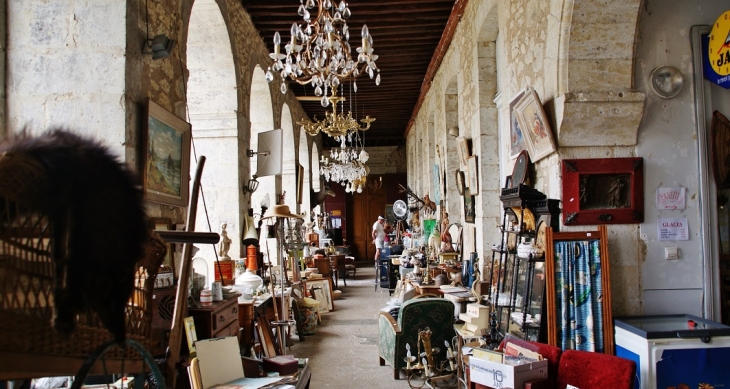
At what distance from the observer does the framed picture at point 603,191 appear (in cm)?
341

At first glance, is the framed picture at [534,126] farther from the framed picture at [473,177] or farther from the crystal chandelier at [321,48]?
the framed picture at [473,177]

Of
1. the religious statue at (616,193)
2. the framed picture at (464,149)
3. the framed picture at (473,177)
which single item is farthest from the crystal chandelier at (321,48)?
the religious statue at (616,193)

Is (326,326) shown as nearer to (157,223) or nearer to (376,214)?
(157,223)

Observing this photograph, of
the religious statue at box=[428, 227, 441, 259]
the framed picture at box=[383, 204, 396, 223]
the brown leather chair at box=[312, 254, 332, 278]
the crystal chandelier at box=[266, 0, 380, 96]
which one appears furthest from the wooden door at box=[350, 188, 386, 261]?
the crystal chandelier at box=[266, 0, 380, 96]

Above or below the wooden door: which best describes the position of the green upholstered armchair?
below

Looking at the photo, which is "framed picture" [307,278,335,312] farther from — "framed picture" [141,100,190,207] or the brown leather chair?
"framed picture" [141,100,190,207]

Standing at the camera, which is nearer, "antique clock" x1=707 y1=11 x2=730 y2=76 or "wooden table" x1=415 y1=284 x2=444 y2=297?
"antique clock" x1=707 y1=11 x2=730 y2=76

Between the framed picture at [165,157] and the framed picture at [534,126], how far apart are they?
2655mm

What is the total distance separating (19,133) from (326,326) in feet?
22.4

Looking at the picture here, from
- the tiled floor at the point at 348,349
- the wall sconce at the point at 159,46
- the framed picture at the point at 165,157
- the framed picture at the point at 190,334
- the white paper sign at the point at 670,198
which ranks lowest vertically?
the tiled floor at the point at 348,349

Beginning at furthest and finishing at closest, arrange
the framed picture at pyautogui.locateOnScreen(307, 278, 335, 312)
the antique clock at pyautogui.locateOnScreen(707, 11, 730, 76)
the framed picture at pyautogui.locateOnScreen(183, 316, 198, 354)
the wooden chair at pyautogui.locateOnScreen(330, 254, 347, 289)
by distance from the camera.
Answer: the wooden chair at pyautogui.locateOnScreen(330, 254, 347, 289)
the framed picture at pyautogui.locateOnScreen(307, 278, 335, 312)
the antique clock at pyautogui.locateOnScreen(707, 11, 730, 76)
the framed picture at pyautogui.locateOnScreen(183, 316, 198, 354)

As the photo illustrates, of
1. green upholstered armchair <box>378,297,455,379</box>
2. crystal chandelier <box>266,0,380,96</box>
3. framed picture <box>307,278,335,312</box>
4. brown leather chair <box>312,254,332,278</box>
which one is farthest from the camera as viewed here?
brown leather chair <box>312,254,332,278</box>

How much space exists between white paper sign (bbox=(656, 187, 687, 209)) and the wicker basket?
3571 millimetres

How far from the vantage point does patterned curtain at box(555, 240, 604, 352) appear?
3219mm
